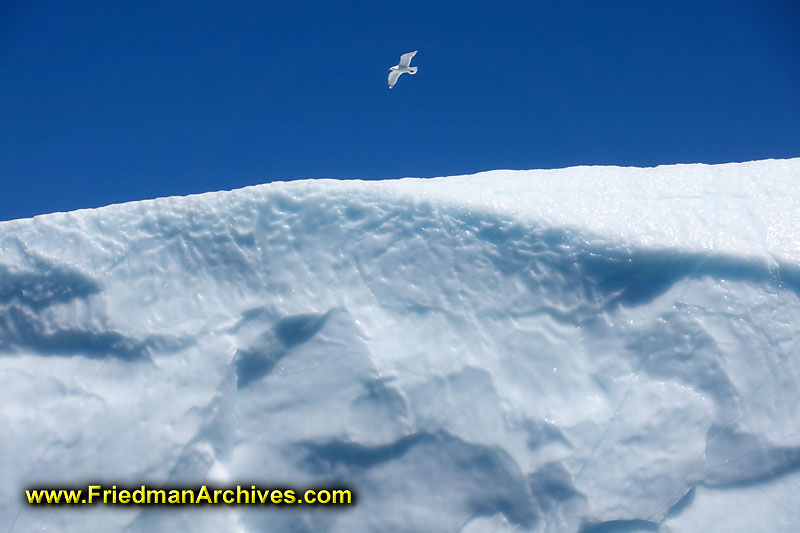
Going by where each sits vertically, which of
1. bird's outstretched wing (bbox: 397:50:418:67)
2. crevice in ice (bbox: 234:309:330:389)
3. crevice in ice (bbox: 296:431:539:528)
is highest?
bird's outstretched wing (bbox: 397:50:418:67)

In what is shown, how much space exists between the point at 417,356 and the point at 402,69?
3.72 metres

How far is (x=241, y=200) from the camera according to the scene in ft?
12.4

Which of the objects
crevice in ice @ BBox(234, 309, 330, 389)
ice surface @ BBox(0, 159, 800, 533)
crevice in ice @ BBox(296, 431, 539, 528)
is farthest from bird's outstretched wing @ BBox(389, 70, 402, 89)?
crevice in ice @ BBox(296, 431, 539, 528)

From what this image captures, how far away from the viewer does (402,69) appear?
6.00 m

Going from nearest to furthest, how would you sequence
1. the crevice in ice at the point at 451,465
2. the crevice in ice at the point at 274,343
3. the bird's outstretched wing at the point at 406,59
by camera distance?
the crevice in ice at the point at 451,465
the crevice in ice at the point at 274,343
the bird's outstretched wing at the point at 406,59

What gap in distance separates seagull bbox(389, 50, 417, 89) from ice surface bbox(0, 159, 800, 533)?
2484 mm

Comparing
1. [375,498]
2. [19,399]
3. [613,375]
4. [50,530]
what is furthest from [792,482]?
[19,399]

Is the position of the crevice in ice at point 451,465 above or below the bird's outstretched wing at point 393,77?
below

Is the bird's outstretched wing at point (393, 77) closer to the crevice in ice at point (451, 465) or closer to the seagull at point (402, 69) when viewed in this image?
the seagull at point (402, 69)

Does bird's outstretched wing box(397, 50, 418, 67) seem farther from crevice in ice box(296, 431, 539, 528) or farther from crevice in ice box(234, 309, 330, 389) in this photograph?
crevice in ice box(296, 431, 539, 528)

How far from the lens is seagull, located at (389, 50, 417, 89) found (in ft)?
19.1

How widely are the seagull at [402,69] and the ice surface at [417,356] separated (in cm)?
248

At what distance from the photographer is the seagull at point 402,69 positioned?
19.1ft

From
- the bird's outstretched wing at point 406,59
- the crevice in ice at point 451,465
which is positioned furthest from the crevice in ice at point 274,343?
the bird's outstretched wing at point 406,59
